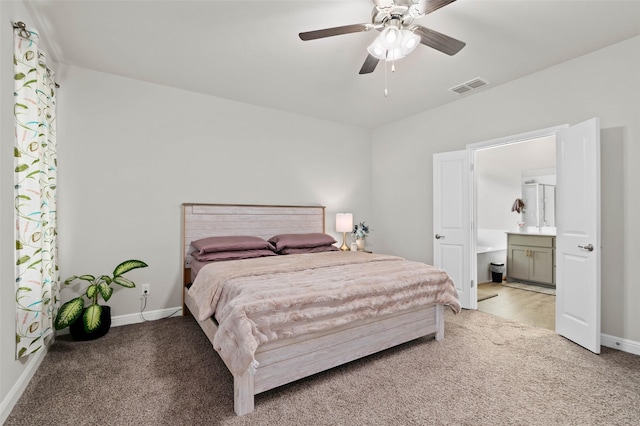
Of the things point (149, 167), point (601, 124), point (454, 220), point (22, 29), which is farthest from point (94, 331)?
point (601, 124)

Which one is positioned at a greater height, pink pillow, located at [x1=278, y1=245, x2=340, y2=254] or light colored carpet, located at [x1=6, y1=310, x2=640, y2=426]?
pink pillow, located at [x1=278, y1=245, x2=340, y2=254]

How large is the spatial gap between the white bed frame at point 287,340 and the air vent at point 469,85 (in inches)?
96.7

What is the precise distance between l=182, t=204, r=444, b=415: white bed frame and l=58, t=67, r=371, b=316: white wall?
159 millimetres

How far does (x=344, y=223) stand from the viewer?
4.38 meters

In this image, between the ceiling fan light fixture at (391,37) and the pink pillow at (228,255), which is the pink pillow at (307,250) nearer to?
the pink pillow at (228,255)

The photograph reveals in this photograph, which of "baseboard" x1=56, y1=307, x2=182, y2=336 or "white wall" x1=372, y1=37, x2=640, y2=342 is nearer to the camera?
"white wall" x1=372, y1=37, x2=640, y2=342

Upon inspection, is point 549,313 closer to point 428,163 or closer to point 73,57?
point 428,163

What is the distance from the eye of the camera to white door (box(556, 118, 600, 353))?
246cm

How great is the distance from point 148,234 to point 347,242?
2.84m

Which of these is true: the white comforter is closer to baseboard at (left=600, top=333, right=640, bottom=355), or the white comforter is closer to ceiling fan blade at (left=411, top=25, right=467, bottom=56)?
baseboard at (left=600, top=333, right=640, bottom=355)

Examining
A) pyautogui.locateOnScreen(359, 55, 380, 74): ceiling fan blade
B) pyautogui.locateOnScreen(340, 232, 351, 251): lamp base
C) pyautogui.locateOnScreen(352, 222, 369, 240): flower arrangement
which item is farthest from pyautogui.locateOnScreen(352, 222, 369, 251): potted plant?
pyautogui.locateOnScreen(359, 55, 380, 74): ceiling fan blade

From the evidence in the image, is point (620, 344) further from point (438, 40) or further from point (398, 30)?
point (398, 30)

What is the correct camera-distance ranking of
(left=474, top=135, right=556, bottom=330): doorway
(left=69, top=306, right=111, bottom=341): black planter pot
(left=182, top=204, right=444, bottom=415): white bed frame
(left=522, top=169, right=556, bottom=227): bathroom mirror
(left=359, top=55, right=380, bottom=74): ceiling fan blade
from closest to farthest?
(left=182, top=204, right=444, bottom=415): white bed frame → (left=359, top=55, right=380, bottom=74): ceiling fan blade → (left=69, top=306, right=111, bottom=341): black planter pot → (left=474, top=135, right=556, bottom=330): doorway → (left=522, top=169, right=556, bottom=227): bathroom mirror

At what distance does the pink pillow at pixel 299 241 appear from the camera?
358 centimetres
